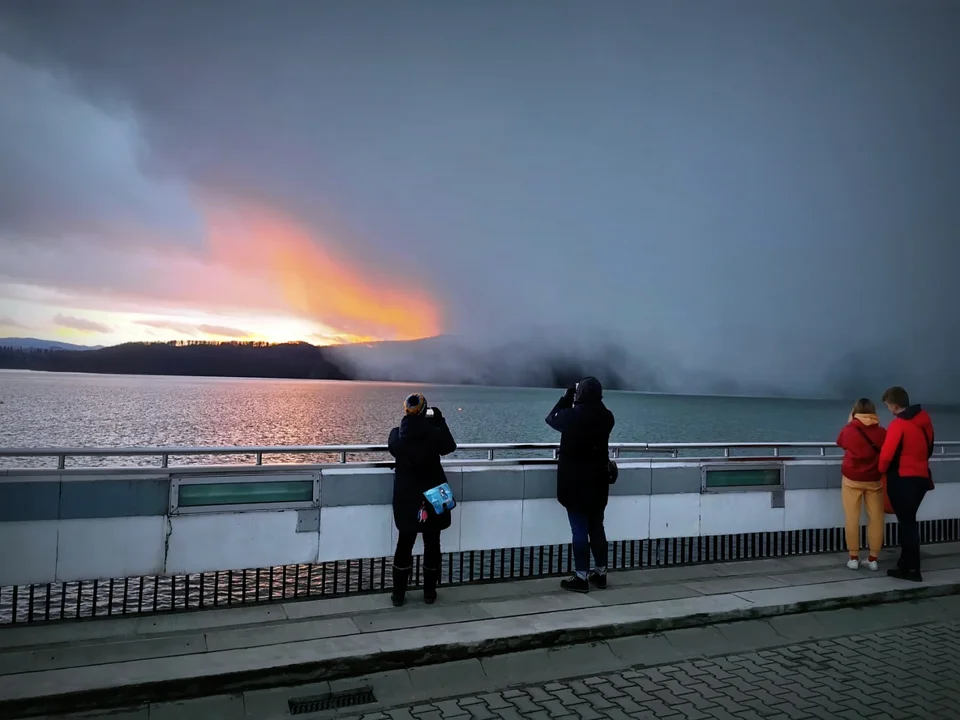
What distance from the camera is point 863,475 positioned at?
8023 millimetres

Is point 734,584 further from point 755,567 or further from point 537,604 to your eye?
point 537,604

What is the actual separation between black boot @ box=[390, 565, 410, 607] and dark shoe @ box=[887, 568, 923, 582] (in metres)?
5.25

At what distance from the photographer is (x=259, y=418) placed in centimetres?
9944

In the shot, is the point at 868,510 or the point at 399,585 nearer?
the point at 399,585

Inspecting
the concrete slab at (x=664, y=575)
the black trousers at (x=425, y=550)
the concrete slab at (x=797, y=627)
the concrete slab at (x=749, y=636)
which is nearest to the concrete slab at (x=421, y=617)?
the black trousers at (x=425, y=550)

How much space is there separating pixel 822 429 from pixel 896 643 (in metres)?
113

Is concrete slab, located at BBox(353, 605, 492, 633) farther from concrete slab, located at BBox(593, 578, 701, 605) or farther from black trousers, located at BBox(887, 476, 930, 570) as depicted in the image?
black trousers, located at BBox(887, 476, 930, 570)

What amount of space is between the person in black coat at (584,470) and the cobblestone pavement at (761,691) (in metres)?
1.55

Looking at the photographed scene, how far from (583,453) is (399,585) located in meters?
2.08

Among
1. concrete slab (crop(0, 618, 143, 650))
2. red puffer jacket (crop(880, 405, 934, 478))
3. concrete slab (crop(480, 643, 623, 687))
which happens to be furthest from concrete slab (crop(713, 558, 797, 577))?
concrete slab (crop(0, 618, 143, 650))

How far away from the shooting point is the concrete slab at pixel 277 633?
527 cm

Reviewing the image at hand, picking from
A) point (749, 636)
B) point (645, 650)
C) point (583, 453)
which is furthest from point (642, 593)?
point (583, 453)

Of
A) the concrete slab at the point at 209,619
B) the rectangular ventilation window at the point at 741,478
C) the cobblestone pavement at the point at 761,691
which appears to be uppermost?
the rectangular ventilation window at the point at 741,478

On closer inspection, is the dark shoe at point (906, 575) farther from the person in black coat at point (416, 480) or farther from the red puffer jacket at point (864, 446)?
the person in black coat at point (416, 480)
